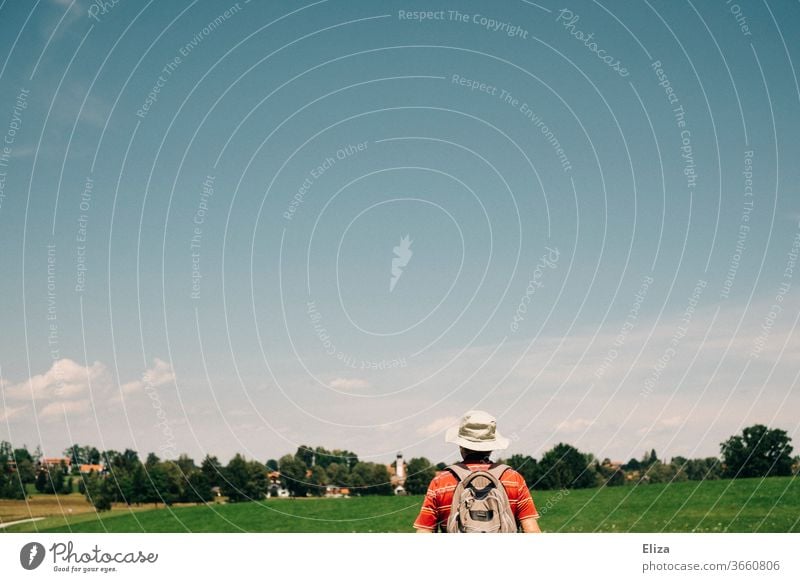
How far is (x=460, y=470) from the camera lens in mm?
7117

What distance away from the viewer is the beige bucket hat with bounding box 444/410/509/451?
7.21 meters

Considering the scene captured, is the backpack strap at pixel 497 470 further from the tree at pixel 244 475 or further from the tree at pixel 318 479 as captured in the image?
the tree at pixel 244 475

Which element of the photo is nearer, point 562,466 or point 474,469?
point 474,469

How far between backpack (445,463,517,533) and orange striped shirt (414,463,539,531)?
0.23 ft

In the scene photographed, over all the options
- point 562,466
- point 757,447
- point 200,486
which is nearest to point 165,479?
point 200,486

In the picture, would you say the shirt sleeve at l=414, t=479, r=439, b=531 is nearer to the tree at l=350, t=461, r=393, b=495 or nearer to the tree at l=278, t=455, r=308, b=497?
the tree at l=278, t=455, r=308, b=497

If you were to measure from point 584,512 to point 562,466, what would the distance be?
36.1 feet

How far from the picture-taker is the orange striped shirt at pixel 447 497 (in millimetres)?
7113

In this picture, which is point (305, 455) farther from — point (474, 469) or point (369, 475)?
point (474, 469)

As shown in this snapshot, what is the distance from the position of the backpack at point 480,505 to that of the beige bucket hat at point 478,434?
0.77ft

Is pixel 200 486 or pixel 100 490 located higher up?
pixel 200 486
